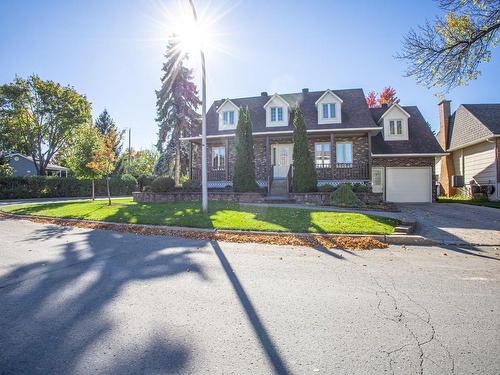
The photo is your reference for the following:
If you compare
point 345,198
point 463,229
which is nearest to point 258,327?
point 463,229

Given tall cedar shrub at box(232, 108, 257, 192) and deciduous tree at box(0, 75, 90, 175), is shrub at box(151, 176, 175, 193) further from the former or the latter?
deciduous tree at box(0, 75, 90, 175)

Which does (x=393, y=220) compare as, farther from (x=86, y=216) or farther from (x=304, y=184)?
(x=86, y=216)

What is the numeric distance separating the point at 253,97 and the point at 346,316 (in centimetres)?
2272

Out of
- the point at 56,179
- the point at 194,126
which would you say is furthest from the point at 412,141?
the point at 56,179

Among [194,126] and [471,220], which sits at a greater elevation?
[194,126]

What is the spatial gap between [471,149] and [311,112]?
1295 centimetres

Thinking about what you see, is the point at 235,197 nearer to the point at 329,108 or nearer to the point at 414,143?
the point at 329,108

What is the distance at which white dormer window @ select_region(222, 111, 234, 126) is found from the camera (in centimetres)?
2098

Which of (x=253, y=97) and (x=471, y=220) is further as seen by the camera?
(x=253, y=97)

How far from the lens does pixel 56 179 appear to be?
2645 cm

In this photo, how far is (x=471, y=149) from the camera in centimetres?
2108

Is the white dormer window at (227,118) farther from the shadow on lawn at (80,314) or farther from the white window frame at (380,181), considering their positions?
the shadow on lawn at (80,314)

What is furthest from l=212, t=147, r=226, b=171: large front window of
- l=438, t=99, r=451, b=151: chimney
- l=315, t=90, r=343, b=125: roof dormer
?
l=438, t=99, r=451, b=151: chimney

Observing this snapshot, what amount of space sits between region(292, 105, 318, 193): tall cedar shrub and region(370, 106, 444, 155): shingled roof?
22.9 feet
